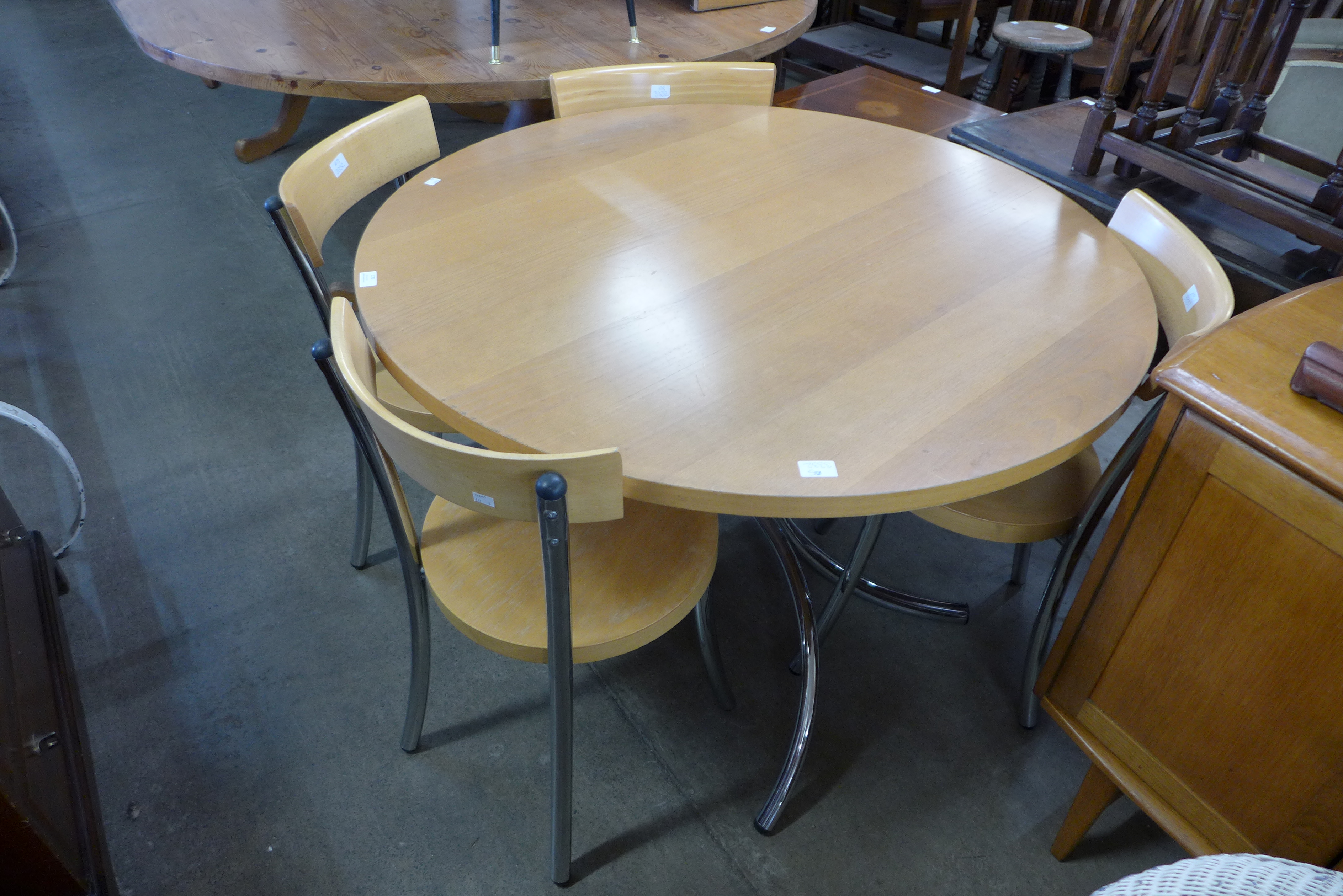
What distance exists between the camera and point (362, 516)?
181 cm

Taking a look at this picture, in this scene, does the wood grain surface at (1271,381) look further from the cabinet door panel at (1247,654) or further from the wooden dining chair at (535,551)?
the wooden dining chair at (535,551)

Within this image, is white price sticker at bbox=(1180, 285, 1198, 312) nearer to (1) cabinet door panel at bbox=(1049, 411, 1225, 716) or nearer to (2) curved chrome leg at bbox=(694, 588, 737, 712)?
(1) cabinet door panel at bbox=(1049, 411, 1225, 716)

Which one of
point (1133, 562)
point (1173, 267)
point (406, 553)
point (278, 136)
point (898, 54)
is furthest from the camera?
point (898, 54)

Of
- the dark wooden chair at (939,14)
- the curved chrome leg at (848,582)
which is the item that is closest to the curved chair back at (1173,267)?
the curved chrome leg at (848,582)

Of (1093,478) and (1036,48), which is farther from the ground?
(1036,48)

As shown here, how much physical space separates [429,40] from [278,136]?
1280 millimetres

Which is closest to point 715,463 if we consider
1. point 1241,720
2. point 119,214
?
point 1241,720

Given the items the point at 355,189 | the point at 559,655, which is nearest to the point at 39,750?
the point at 559,655

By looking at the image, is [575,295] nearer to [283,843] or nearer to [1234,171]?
[283,843]

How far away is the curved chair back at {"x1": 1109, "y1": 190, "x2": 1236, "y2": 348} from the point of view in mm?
1252

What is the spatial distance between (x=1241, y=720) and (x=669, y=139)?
54.0 inches

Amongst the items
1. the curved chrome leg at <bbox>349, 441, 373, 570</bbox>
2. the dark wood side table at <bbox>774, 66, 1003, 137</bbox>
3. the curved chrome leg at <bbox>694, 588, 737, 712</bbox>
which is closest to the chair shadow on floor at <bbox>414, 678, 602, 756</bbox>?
the curved chrome leg at <bbox>694, 588, 737, 712</bbox>

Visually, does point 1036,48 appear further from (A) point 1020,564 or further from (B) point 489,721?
(B) point 489,721

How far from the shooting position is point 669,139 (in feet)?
5.64
